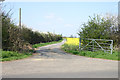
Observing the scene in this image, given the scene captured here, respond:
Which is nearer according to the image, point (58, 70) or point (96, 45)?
point (58, 70)

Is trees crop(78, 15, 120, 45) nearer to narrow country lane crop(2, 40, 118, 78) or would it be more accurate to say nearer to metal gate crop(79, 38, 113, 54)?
metal gate crop(79, 38, 113, 54)

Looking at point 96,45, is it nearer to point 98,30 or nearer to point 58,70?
point 98,30

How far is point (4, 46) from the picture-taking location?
49.8ft

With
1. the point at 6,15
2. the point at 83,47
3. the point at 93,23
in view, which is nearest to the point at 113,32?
the point at 93,23

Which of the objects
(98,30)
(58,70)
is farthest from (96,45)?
(58,70)

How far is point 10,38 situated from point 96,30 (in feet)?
33.0

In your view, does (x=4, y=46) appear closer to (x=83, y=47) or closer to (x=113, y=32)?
(x=83, y=47)

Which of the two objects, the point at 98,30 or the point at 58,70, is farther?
the point at 98,30

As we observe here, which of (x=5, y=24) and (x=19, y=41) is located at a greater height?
(x=5, y=24)

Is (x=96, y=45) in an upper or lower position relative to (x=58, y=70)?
upper

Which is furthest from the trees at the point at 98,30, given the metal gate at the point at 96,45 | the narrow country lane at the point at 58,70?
the narrow country lane at the point at 58,70

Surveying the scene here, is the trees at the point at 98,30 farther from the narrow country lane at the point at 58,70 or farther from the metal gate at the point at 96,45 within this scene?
the narrow country lane at the point at 58,70

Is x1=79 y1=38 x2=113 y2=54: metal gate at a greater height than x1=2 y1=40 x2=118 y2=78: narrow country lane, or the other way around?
x1=79 y1=38 x2=113 y2=54: metal gate

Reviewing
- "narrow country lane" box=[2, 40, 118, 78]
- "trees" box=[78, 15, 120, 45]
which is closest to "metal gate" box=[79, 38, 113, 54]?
"trees" box=[78, 15, 120, 45]
